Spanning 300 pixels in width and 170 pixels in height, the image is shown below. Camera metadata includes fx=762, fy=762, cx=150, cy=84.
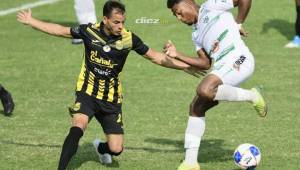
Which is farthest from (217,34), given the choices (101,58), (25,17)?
(25,17)

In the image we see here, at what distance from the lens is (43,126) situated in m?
Result: 11.9

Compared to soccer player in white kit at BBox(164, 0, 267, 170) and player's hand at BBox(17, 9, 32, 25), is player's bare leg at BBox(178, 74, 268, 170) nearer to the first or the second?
soccer player in white kit at BBox(164, 0, 267, 170)

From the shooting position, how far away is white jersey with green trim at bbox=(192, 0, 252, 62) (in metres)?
9.22

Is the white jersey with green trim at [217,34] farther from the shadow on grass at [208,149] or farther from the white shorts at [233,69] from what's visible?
the shadow on grass at [208,149]

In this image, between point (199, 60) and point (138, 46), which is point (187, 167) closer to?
point (199, 60)

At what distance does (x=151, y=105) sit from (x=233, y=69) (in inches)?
170

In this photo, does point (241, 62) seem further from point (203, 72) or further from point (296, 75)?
point (296, 75)

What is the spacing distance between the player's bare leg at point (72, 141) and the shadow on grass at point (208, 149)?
1551mm

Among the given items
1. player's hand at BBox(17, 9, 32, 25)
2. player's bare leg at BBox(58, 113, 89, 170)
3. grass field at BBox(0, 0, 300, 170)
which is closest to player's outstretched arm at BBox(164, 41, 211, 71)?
grass field at BBox(0, 0, 300, 170)

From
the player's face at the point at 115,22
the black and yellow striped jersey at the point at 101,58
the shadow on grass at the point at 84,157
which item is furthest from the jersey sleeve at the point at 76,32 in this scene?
the shadow on grass at the point at 84,157

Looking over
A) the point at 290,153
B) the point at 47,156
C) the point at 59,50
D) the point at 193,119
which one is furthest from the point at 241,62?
the point at 59,50

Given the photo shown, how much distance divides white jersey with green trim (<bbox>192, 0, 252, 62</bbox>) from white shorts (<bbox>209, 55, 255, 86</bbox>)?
7 cm

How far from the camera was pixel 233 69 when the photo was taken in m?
9.13

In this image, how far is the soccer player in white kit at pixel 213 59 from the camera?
29.9ft
